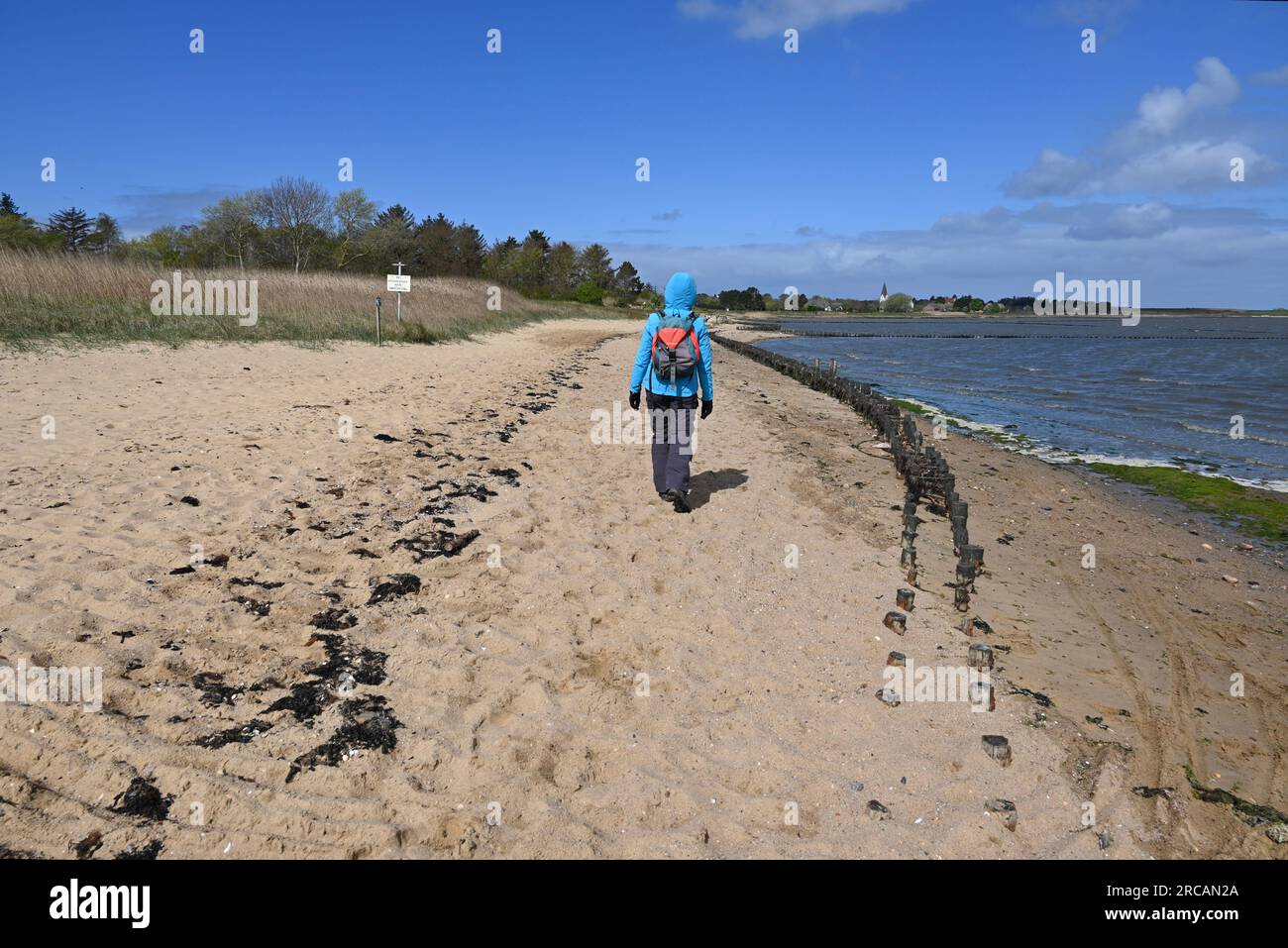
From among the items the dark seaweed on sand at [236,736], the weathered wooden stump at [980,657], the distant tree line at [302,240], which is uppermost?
the distant tree line at [302,240]

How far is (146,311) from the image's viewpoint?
1606cm

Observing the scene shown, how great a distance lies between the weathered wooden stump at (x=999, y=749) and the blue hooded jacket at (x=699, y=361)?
13.7 ft

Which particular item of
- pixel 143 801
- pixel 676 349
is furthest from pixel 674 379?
pixel 143 801

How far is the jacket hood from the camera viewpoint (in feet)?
22.3

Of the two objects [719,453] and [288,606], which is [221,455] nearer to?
[288,606]

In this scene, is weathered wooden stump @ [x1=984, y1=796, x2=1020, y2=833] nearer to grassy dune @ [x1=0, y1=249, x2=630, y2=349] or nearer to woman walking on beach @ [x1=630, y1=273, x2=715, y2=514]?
woman walking on beach @ [x1=630, y1=273, x2=715, y2=514]

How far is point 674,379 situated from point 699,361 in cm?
33

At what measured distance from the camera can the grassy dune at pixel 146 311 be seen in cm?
1324

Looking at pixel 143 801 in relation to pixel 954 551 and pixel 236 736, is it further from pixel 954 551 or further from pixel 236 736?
pixel 954 551

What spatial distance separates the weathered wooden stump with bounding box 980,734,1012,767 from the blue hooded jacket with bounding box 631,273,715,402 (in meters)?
4.19

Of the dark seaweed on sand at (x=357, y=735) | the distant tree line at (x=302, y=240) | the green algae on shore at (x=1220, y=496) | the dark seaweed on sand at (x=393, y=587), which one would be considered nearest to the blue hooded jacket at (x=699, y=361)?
the dark seaweed on sand at (x=393, y=587)

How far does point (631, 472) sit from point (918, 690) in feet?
16.4

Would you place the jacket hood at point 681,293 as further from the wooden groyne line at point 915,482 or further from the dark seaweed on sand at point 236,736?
the dark seaweed on sand at point 236,736
